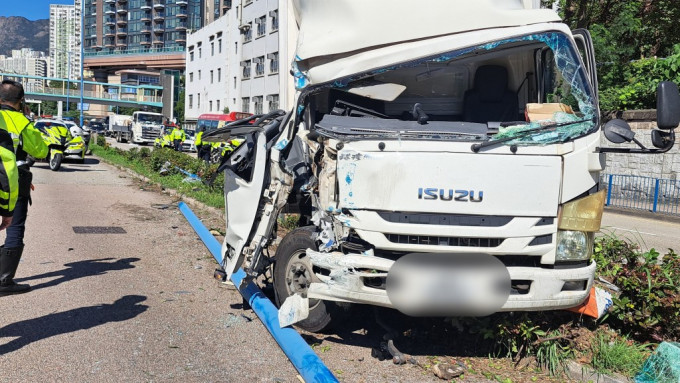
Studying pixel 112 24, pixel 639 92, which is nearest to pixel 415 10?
pixel 639 92

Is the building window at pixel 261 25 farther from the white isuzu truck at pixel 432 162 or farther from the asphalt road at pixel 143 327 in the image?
the white isuzu truck at pixel 432 162

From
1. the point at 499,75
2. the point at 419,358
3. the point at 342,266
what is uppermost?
the point at 499,75

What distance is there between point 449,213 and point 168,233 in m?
6.65

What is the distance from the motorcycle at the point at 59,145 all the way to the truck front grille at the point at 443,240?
16626 millimetres

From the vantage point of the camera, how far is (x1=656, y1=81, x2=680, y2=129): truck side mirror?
4.34 metres

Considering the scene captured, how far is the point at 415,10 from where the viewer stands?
4793mm

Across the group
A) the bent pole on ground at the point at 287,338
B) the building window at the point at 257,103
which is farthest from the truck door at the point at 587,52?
the building window at the point at 257,103

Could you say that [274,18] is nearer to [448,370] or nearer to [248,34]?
[248,34]

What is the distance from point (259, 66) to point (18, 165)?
47.6 metres

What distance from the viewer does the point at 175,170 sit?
714 inches

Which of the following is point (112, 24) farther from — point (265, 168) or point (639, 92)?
point (265, 168)

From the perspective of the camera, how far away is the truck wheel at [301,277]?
16.5ft

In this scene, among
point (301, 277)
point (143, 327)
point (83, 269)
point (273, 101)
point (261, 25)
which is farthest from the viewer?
point (261, 25)

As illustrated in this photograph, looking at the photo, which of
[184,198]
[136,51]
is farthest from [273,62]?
[136,51]
